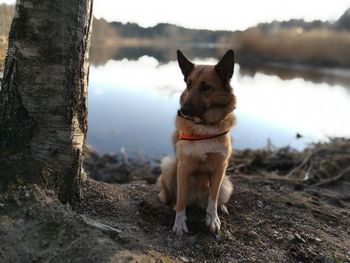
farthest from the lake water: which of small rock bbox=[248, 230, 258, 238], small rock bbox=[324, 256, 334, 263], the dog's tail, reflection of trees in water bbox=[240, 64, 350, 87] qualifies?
small rock bbox=[324, 256, 334, 263]

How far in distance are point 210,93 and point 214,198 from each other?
1178 millimetres

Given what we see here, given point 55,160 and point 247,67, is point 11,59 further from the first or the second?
point 247,67

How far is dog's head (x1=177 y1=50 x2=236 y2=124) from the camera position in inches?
163

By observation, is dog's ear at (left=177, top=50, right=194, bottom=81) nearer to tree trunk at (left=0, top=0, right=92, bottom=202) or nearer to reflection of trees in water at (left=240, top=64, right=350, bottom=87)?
tree trunk at (left=0, top=0, right=92, bottom=202)

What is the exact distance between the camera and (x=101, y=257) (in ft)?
9.54

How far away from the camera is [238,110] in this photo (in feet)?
54.4

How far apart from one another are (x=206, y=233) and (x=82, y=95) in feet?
6.31

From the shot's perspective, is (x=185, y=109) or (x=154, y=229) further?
(x=185, y=109)

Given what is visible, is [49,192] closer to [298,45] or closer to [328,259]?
[328,259]

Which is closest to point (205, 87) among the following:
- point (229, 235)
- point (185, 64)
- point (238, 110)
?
point (185, 64)

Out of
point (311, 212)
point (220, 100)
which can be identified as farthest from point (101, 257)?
point (311, 212)

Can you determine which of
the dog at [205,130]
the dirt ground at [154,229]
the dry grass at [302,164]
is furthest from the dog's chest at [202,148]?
the dry grass at [302,164]

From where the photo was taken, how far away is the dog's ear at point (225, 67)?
411 centimetres

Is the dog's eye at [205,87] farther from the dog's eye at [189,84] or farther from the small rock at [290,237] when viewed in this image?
the small rock at [290,237]
